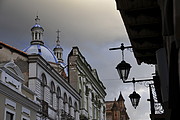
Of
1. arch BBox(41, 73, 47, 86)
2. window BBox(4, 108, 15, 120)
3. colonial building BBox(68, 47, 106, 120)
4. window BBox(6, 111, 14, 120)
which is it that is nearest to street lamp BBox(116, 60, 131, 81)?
window BBox(4, 108, 15, 120)

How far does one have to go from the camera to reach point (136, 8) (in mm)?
8078

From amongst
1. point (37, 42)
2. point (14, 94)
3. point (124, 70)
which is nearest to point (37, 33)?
point (37, 42)

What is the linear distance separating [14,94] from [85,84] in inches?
814

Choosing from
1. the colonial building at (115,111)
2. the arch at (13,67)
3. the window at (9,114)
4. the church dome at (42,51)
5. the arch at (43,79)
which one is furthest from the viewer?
the colonial building at (115,111)

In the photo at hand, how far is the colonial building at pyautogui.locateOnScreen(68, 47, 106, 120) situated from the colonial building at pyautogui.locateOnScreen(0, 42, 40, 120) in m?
12.6

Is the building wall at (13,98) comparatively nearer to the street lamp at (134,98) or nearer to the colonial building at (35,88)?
the colonial building at (35,88)

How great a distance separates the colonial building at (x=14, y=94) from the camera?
56.3 feet

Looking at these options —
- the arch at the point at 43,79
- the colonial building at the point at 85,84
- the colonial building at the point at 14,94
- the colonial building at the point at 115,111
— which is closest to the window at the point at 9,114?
the colonial building at the point at 14,94

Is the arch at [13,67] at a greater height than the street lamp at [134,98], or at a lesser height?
greater

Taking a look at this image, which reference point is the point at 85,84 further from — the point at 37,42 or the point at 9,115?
the point at 9,115

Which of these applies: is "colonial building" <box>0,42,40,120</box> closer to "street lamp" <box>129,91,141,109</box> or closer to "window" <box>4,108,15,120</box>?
"window" <box>4,108,15,120</box>

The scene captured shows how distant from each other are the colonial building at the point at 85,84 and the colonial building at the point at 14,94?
1262 cm

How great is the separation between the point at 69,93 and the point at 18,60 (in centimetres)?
862

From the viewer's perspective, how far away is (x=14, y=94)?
18.2m
